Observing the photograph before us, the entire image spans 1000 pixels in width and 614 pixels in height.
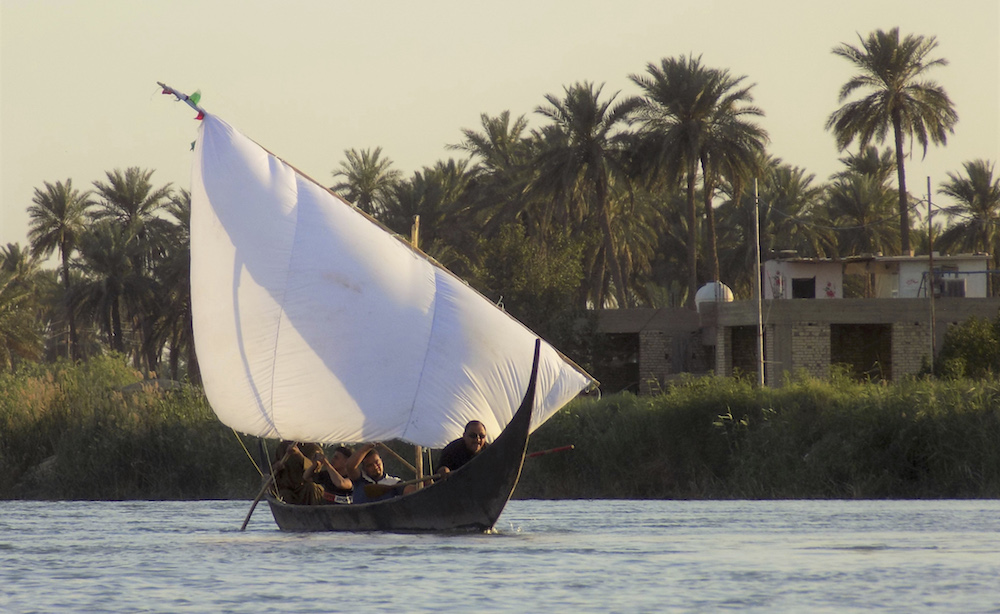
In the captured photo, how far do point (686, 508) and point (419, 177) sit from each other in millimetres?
40645

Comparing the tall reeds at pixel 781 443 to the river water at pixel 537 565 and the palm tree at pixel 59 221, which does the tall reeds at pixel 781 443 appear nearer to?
the river water at pixel 537 565

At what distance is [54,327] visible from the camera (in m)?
101

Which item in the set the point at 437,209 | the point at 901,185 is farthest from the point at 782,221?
the point at 437,209

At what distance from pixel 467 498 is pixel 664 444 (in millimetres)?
13982

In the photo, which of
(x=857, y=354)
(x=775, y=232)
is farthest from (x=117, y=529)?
(x=775, y=232)

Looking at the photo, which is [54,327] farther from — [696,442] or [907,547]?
[907,547]

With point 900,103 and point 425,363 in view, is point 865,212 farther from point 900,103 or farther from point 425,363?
point 425,363

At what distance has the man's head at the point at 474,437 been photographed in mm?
20703

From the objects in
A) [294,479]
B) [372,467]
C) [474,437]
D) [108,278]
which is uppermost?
[108,278]

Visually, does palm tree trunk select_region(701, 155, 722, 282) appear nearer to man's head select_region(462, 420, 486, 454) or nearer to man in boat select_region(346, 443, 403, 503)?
man in boat select_region(346, 443, 403, 503)

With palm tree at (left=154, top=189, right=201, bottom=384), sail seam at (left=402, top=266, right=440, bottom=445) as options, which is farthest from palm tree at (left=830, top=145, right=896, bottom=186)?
sail seam at (left=402, top=266, right=440, bottom=445)

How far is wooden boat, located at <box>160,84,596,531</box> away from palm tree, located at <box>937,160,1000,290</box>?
2134 inches

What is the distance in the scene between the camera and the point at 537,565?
1723cm

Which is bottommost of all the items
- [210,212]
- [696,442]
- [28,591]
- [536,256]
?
[28,591]
